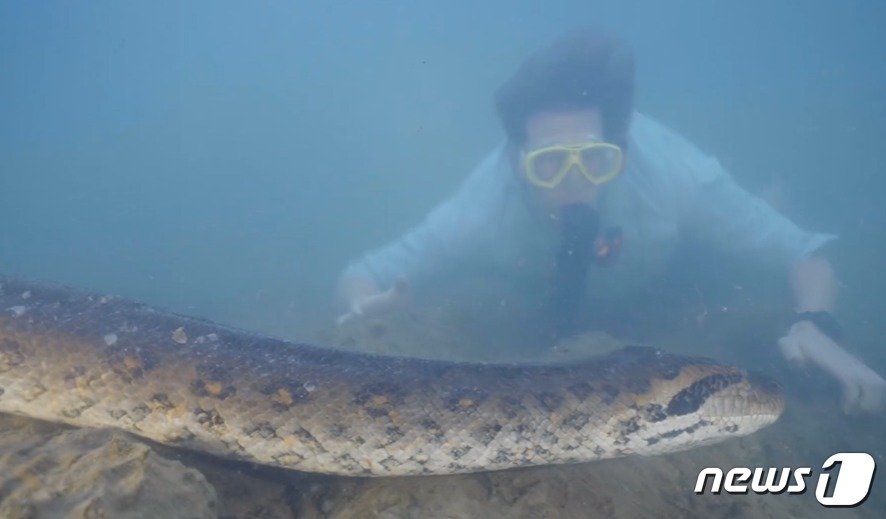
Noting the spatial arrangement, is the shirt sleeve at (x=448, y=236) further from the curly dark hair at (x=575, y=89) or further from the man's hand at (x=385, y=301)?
the curly dark hair at (x=575, y=89)

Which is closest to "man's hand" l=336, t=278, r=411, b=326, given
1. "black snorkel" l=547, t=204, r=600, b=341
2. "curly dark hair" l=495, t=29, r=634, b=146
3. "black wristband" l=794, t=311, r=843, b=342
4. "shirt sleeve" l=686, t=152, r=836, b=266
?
"black snorkel" l=547, t=204, r=600, b=341

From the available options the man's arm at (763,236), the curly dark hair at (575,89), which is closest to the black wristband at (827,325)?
the man's arm at (763,236)

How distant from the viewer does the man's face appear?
6926 millimetres

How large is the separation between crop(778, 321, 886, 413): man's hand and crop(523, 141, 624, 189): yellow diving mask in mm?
2797

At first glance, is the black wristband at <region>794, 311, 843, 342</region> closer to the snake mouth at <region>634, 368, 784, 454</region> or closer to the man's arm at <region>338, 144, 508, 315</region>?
the snake mouth at <region>634, 368, 784, 454</region>

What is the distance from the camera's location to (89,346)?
2623 millimetres

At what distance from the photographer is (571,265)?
702cm

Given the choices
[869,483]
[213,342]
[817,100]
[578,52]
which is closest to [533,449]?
[213,342]

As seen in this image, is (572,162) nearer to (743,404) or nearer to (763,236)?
(763,236)

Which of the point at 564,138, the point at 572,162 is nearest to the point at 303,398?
the point at 572,162

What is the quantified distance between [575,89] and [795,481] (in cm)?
510

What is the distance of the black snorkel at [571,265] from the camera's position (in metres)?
6.76

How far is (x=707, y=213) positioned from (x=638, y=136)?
1.53 m

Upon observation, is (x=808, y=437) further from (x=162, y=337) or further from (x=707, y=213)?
(x=162, y=337)
